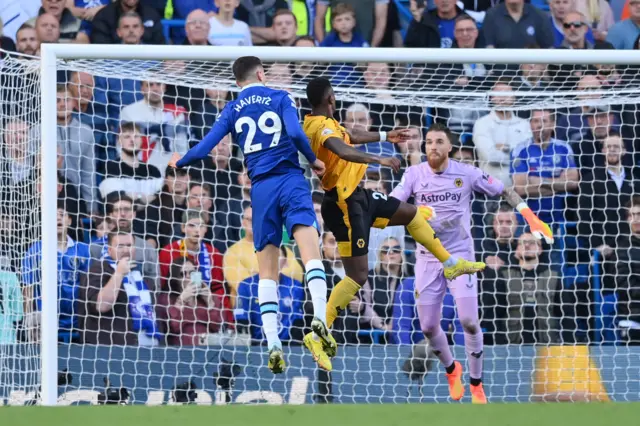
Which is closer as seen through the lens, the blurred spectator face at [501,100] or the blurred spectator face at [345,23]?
the blurred spectator face at [501,100]

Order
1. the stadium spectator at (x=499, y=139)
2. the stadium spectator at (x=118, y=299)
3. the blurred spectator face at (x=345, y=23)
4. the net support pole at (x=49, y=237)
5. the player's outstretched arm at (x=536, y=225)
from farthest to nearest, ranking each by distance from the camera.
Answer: the blurred spectator face at (x=345, y=23) → the stadium spectator at (x=499, y=139) → the stadium spectator at (x=118, y=299) → the player's outstretched arm at (x=536, y=225) → the net support pole at (x=49, y=237)

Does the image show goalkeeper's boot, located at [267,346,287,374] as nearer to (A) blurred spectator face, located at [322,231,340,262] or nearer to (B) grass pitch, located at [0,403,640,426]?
(B) grass pitch, located at [0,403,640,426]

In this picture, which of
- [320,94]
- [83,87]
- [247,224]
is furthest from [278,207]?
[83,87]

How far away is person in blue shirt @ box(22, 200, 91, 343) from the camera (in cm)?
841

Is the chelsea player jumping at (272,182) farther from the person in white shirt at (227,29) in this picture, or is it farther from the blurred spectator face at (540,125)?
the person in white shirt at (227,29)

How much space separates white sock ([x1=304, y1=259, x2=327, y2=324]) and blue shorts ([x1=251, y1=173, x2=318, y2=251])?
0.23 metres

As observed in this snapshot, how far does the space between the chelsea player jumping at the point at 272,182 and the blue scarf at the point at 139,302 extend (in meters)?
2.23

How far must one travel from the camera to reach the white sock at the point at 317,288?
6.51m

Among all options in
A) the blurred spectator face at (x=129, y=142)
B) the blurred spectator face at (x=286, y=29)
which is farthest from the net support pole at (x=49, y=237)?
the blurred spectator face at (x=286, y=29)

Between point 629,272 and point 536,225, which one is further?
point 629,272

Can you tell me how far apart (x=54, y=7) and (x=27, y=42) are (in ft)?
1.70

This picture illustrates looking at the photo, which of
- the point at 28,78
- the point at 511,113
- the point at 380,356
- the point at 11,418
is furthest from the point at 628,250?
the point at 11,418

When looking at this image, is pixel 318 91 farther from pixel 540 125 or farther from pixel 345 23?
pixel 345 23

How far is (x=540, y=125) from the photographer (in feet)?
32.7
